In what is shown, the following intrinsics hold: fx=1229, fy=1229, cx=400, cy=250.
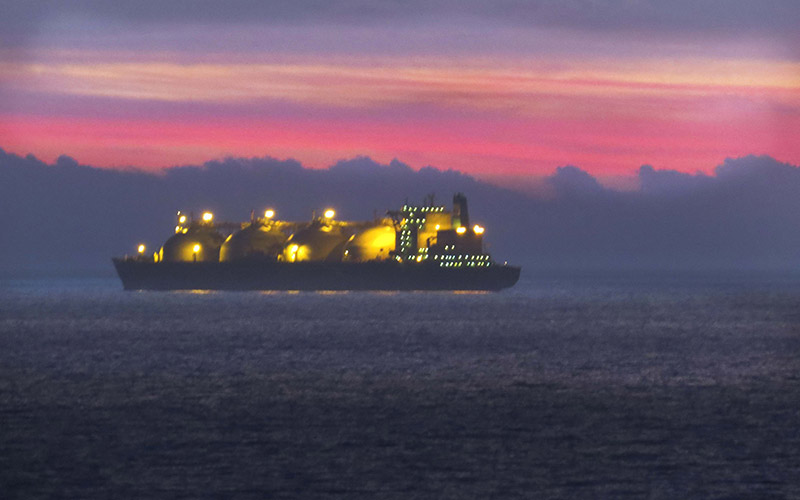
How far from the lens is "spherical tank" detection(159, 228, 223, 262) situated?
194125 mm

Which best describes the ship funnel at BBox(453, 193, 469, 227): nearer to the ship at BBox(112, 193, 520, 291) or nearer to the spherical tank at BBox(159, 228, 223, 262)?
the ship at BBox(112, 193, 520, 291)

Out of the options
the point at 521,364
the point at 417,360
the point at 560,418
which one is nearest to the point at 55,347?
the point at 417,360

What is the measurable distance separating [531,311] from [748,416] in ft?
282

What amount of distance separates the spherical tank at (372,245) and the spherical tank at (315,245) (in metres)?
4.30

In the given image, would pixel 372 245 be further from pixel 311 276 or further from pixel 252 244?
pixel 252 244

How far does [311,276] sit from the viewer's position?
187250mm

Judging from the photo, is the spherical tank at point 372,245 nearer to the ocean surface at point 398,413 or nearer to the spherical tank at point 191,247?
the spherical tank at point 191,247

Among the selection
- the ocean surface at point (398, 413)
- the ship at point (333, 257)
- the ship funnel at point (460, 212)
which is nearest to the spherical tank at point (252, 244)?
the ship at point (333, 257)

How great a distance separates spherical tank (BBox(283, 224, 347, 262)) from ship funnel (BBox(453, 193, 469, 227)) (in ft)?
63.9

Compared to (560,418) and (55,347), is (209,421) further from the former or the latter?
(55,347)

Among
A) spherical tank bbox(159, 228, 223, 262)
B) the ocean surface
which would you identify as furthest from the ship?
the ocean surface

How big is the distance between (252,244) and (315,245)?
11.1 m

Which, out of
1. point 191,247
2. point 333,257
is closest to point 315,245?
point 333,257

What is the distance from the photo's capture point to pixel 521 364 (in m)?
67.1
